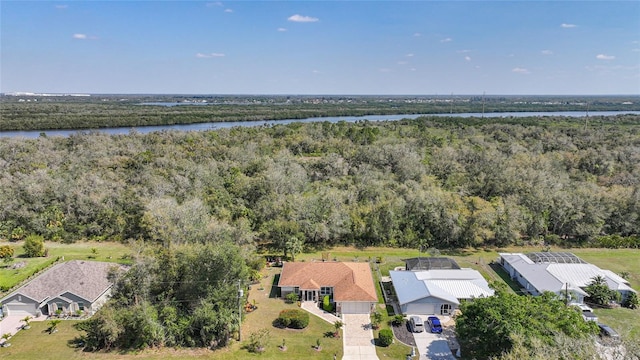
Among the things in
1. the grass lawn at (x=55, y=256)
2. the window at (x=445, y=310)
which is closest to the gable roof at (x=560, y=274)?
the window at (x=445, y=310)

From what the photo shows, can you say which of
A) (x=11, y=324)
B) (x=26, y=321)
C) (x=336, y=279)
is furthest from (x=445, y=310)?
(x=11, y=324)

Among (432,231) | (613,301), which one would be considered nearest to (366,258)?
(432,231)

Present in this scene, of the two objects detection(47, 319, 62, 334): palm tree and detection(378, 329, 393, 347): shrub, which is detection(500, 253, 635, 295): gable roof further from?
detection(47, 319, 62, 334): palm tree

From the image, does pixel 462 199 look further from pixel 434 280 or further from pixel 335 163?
pixel 335 163

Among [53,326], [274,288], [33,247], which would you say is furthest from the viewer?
[33,247]

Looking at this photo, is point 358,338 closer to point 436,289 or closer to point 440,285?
point 436,289

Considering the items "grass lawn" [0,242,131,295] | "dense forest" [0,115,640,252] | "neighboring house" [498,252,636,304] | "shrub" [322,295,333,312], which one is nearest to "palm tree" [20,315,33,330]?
"grass lawn" [0,242,131,295]
